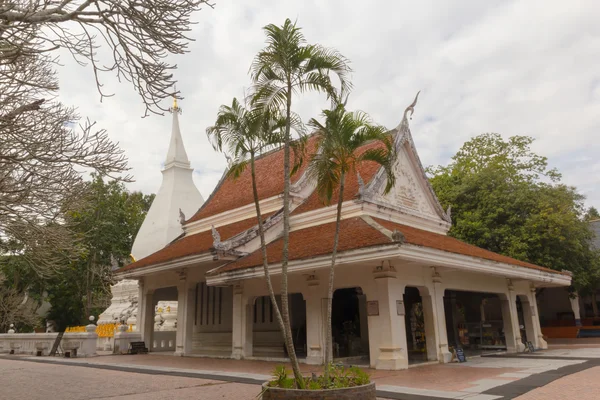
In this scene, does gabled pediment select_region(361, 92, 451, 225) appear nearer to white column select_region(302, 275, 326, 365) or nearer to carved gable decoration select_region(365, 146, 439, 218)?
carved gable decoration select_region(365, 146, 439, 218)

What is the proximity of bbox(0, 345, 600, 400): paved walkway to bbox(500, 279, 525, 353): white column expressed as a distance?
214 centimetres

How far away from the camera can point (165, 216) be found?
27.5m

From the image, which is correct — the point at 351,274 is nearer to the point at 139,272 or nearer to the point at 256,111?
the point at 256,111

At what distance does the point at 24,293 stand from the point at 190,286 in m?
25.1

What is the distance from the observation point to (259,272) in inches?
478

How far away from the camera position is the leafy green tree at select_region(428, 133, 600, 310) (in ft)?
71.6

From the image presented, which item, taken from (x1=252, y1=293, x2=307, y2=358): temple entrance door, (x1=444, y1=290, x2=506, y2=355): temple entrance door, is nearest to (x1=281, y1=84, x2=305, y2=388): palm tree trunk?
(x1=252, y1=293, x2=307, y2=358): temple entrance door

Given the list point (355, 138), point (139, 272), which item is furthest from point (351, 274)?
point (139, 272)

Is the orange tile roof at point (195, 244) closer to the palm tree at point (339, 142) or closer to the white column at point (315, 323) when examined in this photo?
the white column at point (315, 323)

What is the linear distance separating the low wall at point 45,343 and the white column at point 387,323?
11336mm

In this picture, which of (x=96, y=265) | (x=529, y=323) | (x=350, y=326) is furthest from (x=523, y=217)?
(x=96, y=265)

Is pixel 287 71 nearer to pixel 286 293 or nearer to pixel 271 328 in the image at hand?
pixel 286 293

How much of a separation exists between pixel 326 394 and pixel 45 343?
16.9 metres

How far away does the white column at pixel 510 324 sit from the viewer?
1597 cm
